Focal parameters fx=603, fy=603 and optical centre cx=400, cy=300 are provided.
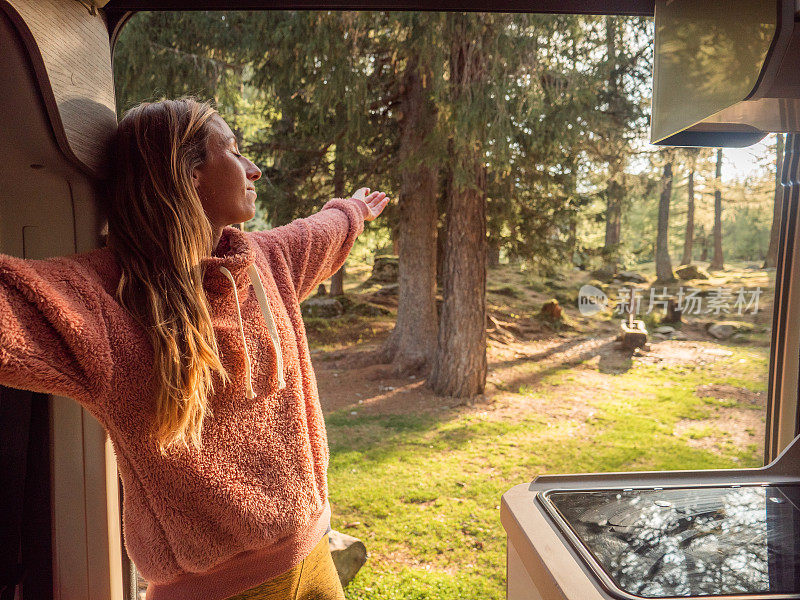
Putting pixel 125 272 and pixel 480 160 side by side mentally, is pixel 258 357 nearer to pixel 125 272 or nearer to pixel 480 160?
pixel 125 272

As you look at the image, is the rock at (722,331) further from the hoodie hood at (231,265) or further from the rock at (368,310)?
the hoodie hood at (231,265)

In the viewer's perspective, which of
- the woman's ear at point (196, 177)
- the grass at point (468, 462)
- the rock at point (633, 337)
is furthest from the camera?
the rock at point (633, 337)

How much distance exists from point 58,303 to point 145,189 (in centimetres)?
23

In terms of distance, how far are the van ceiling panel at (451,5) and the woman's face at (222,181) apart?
473 mm

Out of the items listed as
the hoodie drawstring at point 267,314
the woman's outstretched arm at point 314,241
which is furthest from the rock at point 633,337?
the hoodie drawstring at point 267,314

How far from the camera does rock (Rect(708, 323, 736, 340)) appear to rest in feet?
21.7

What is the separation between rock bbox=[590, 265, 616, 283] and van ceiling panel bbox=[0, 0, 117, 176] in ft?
24.8

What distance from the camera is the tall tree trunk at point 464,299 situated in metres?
4.48

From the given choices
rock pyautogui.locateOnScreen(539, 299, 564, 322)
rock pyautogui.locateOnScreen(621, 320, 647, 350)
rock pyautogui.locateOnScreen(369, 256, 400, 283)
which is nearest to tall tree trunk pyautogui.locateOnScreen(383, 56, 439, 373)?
rock pyautogui.locateOnScreen(621, 320, 647, 350)

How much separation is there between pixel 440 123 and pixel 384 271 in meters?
4.26

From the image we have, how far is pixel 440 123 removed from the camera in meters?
3.88

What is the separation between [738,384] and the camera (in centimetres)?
574

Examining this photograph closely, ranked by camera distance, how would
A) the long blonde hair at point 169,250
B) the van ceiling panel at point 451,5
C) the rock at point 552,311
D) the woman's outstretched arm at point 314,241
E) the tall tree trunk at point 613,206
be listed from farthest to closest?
1. the rock at point 552,311
2. the tall tree trunk at point 613,206
3. the van ceiling panel at point 451,5
4. the woman's outstretched arm at point 314,241
5. the long blonde hair at point 169,250

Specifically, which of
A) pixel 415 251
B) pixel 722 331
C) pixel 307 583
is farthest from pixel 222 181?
pixel 722 331
